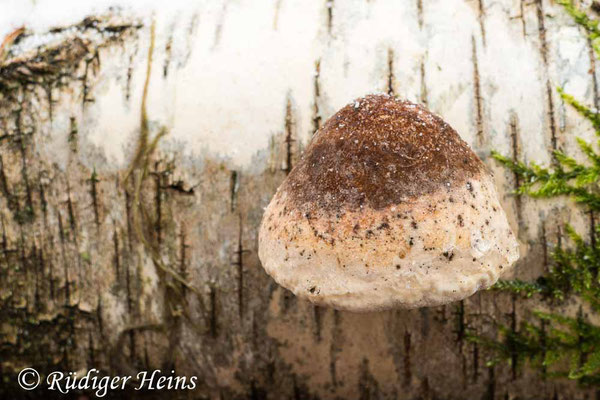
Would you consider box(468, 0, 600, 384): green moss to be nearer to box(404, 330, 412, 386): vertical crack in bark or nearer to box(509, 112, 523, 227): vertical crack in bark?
box(509, 112, 523, 227): vertical crack in bark

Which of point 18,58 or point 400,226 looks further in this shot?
point 18,58

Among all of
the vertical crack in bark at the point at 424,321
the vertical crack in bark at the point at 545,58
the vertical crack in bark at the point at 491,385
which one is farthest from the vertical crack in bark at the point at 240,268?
the vertical crack in bark at the point at 545,58

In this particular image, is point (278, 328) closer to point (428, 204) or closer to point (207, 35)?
point (428, 204)

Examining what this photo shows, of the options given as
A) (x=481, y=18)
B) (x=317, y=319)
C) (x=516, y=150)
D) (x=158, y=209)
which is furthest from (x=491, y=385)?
(x=158, y=209)

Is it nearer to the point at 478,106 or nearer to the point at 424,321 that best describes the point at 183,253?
the point at 424,321

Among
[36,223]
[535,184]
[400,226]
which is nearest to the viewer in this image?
[400,226]

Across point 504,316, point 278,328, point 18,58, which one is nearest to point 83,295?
point 278,328
